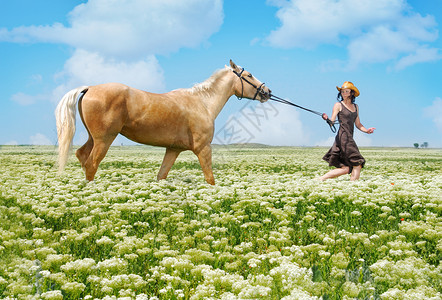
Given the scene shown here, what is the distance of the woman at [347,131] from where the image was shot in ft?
34.7

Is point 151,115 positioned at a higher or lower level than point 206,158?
higher

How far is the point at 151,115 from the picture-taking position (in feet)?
29.6

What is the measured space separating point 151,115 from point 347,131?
534cm

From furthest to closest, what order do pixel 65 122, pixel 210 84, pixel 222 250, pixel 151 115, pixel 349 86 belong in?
pixel 349 86 < pixel 210 84 < pixel 151 115 < pixel 65 122 < pixel 222 250

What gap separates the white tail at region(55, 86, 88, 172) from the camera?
340 inches

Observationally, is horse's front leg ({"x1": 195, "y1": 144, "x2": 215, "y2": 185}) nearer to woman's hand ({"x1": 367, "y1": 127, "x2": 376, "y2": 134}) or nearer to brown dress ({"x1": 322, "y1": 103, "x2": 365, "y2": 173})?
brown dress ({"x1": 322, "y1": 103, "x2": 365, "y2": 173})

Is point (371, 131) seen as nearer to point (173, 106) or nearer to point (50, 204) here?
point (173, 106)

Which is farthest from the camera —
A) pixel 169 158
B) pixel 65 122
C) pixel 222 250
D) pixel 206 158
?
pixel 169 158

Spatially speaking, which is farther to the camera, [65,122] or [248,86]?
[248,86]

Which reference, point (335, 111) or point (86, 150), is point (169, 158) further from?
point (335, 111)

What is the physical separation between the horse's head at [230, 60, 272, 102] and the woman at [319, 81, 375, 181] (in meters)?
1.83

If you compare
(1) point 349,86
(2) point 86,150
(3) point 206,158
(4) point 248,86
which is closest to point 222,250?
(3) point 206,158

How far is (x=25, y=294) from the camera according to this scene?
3479 millimetres

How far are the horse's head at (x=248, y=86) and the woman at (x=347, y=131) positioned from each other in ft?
5.99
